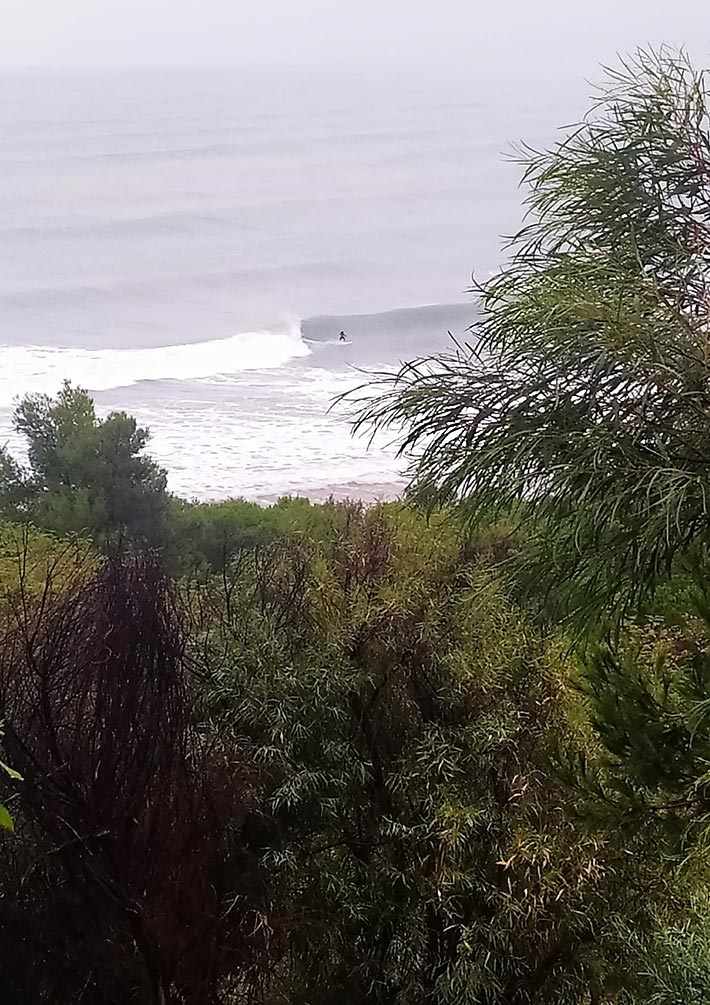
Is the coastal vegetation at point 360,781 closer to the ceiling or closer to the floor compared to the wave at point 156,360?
closer to the floor

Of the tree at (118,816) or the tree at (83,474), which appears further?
the tree at (83,474)

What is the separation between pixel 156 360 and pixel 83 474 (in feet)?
16.2

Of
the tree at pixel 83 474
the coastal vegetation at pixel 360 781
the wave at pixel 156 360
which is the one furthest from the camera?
the wave at pixel 156 360

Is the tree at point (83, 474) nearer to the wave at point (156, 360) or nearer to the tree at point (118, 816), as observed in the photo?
→ the tree at point (118, 816)

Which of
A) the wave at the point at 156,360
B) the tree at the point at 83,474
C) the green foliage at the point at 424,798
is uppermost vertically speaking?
the wave at the point at 156,360

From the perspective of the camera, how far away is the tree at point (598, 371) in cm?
238

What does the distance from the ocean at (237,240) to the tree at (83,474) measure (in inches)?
38.1

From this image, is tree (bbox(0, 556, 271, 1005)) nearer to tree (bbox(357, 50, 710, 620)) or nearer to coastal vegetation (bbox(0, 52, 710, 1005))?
coastal vegetation (bbox(0, 52, 710, 1005))

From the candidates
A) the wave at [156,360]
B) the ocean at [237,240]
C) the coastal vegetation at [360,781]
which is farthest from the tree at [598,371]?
the wave at [156,360]

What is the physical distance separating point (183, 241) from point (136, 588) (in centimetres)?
1135

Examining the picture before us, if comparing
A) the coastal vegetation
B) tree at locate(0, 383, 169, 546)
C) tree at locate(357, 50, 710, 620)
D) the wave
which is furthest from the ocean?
tree at locate(357, 50, 710, 620)

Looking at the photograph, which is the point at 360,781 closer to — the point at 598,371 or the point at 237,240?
the point at 598,371

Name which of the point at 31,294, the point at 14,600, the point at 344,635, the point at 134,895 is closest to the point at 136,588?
the point at 14,600

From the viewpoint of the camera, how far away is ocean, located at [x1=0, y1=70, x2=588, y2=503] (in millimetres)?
9901
